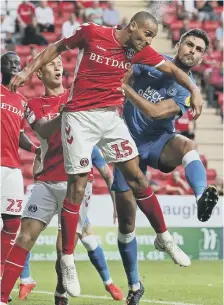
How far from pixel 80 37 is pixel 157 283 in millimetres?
4874

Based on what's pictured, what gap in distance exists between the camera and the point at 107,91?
789cm

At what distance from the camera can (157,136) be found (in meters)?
9.12

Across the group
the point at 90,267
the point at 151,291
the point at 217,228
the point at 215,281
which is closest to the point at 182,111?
the point at 151,291

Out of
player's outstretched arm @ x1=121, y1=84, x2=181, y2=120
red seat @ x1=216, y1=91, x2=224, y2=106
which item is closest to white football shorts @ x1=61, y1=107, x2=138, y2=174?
player's outstretched arm @ x1=121, y1=84, x2=181, y2=120

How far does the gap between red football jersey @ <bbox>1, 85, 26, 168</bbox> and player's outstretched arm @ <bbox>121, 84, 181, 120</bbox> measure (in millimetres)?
1636

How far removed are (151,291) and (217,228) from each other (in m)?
5.51

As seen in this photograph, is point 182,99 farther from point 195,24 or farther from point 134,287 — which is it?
point 195,24

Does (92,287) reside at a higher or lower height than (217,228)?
higher

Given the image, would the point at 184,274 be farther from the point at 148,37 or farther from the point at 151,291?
the point at 148,37

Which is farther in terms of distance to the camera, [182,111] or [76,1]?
[76,1]

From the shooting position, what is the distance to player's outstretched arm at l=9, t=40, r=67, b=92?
7.59 meters

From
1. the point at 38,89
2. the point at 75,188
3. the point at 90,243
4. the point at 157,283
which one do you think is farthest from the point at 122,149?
A: the point at 38,89

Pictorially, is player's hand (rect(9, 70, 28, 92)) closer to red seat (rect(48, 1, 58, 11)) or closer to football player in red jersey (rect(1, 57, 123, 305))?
football player in red jersey (rect(1, 57, 123, 305))

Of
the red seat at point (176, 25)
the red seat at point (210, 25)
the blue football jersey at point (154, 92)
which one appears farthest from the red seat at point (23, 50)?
the blue football jersey at point (154, 92)
